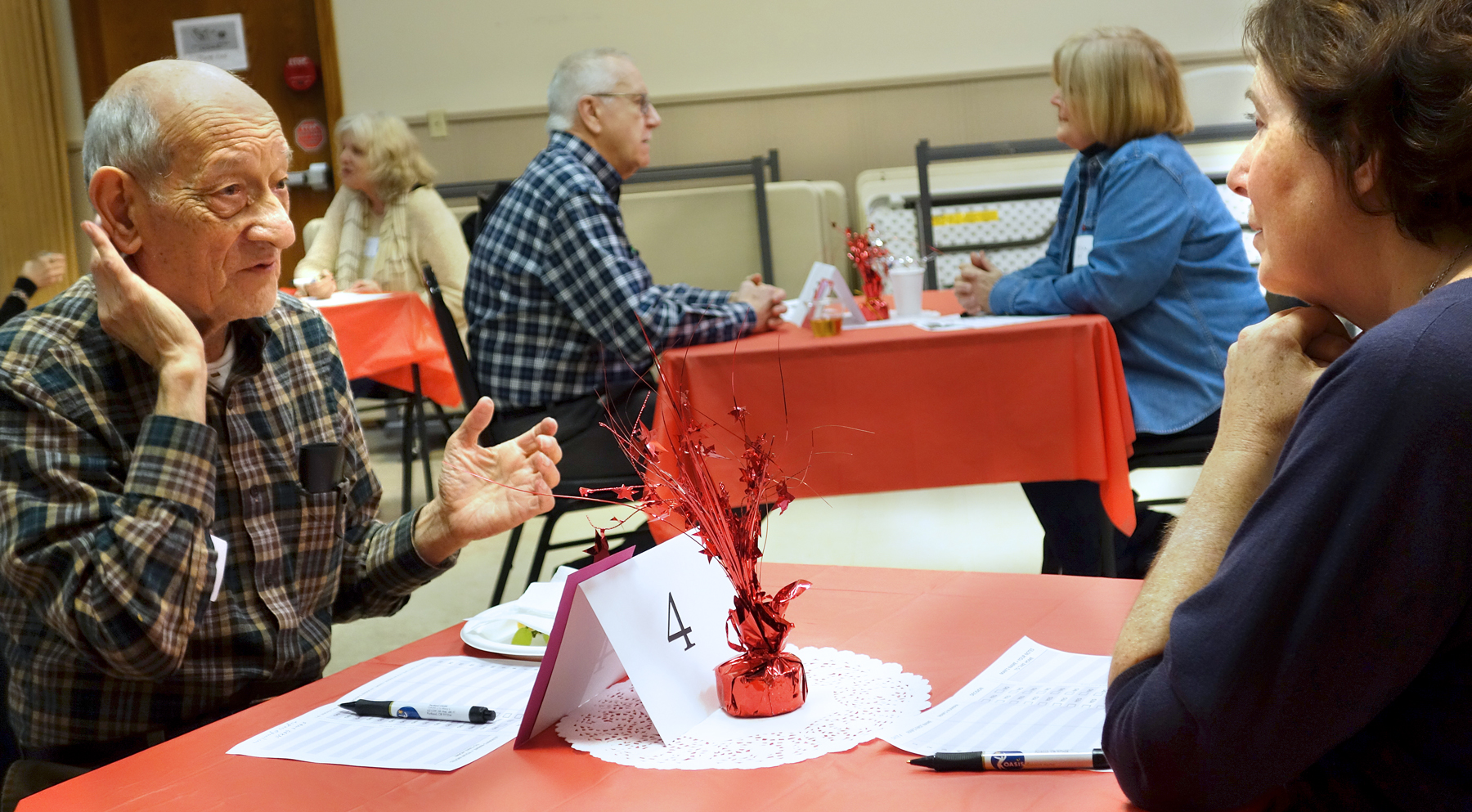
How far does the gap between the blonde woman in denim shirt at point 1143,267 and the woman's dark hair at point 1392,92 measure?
1.80 m

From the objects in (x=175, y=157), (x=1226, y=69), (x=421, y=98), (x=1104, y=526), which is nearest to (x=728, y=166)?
(x=421, y=98)

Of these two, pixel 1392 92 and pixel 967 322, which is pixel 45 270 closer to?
pixel 967 322

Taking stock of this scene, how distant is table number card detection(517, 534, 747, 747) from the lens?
910 millimetres

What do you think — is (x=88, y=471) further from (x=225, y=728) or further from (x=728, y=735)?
(x=728, y=735)

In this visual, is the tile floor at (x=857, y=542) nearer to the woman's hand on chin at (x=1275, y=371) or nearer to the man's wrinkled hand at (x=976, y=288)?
the man's wrinkled hand at (x=976, y=288)

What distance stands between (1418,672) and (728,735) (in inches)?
18.6

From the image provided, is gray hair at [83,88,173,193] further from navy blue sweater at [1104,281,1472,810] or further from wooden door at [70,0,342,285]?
wooden door at [70,0,342,285]

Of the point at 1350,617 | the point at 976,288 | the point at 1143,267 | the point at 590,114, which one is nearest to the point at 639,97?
the point at 590,114

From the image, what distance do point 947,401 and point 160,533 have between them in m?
1.73

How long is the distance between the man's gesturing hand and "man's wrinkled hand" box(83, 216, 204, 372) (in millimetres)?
296

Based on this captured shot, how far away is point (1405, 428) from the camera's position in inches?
25.8

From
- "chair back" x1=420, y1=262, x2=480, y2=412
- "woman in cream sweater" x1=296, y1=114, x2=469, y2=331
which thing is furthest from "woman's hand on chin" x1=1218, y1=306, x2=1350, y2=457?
"woman in cream sweater" x1=296, y1=114, x2=469, y2=331

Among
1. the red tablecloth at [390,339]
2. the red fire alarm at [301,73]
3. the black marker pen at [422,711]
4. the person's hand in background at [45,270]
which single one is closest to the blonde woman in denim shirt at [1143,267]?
the black marker pen at [422,711]

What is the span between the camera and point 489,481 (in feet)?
4.22
